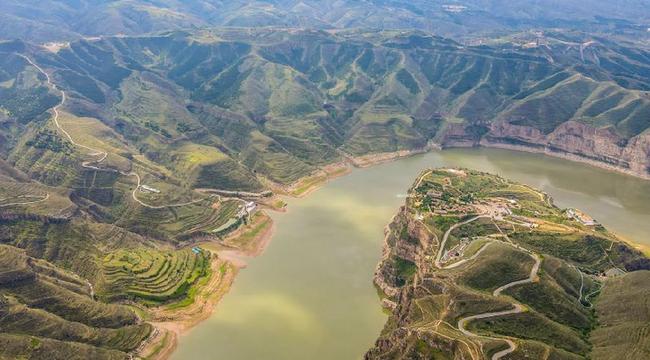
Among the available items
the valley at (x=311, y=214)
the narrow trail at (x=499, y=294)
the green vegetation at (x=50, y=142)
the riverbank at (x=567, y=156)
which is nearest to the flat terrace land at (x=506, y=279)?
the narrow trail at (x=499, y=294)

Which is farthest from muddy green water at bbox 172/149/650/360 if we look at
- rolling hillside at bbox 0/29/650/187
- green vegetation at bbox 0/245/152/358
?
rolling hillside at bbox 0/29/650/187

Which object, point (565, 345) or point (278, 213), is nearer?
point (565, 345)

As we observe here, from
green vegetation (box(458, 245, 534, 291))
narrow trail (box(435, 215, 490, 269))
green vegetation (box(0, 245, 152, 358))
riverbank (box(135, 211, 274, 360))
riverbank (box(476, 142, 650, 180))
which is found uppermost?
green vegetation (box(458, 245, 534, 291))

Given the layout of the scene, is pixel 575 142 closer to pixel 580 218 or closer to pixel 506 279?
pixel 580 218

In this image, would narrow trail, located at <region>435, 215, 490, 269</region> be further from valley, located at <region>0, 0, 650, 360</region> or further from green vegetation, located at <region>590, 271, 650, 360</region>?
green vegetation, located at <region>590, 271, 650, 360</region>

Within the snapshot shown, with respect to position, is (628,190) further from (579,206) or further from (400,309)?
(400,309)

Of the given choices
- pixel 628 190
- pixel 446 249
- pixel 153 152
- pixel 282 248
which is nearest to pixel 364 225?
pixel 282 248
